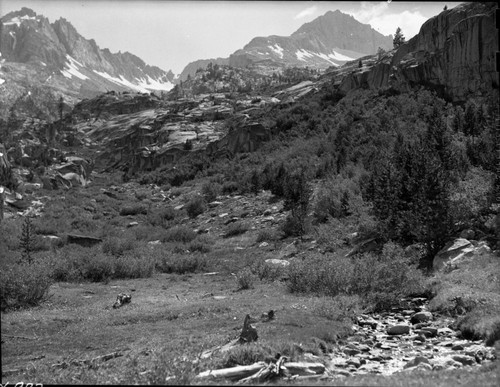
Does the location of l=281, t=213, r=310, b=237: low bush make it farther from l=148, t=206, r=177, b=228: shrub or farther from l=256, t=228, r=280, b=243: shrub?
l=148, t=206, r=177, b=228: shrub

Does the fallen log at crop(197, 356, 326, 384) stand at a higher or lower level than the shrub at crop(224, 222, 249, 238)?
higher

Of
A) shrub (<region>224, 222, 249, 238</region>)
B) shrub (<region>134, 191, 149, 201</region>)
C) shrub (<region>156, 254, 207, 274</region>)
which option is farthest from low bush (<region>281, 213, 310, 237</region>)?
shrub (<region>134, 191, 149, 201</region>)

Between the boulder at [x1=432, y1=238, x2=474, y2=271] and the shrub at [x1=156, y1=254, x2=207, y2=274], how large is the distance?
15.7m

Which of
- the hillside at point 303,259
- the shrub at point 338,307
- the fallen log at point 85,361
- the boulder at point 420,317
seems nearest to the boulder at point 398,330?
the hillside at point 303,259

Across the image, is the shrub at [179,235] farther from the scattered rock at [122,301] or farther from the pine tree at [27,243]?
the scattered rock at [122,301]

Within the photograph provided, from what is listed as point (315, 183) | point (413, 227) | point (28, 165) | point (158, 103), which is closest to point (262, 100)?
point (158, 103)

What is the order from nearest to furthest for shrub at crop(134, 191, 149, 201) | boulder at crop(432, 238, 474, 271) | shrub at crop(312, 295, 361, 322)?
shrub at crop(312, 295, 361, 322) < boulder at crop(432, 238, 474, 271) < shrub at crop(134, 191, 149, 201)

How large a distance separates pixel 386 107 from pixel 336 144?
39.2ft

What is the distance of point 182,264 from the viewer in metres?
29.3

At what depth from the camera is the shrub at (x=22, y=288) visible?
60.3 feet

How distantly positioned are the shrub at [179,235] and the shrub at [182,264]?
32.6ft

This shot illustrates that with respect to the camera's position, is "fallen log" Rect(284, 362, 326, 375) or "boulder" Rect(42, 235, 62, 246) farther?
"boulder" Rect(42, 235, 62, 246)

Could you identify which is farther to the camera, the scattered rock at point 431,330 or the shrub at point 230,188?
the shrub at point 230,188

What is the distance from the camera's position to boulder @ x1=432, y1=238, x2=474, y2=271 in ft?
66.9
